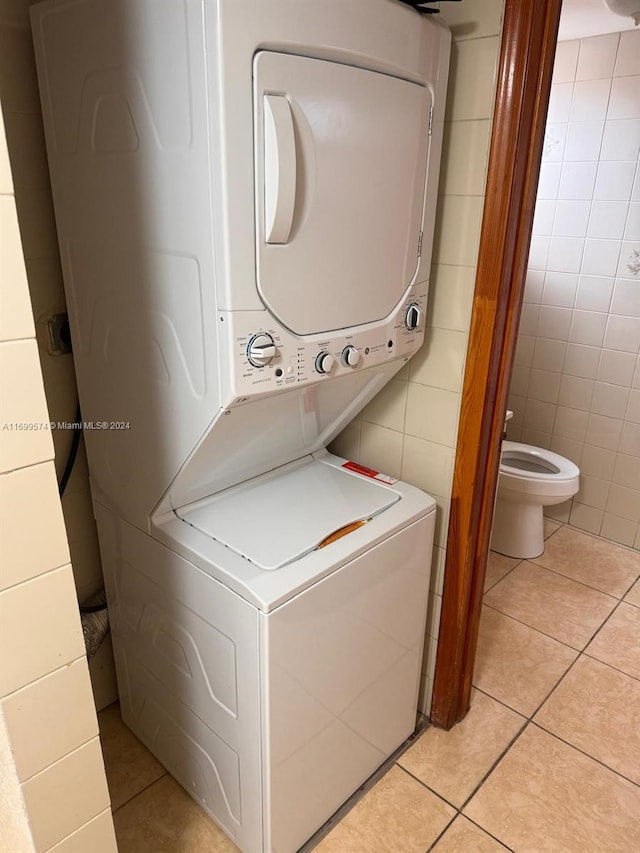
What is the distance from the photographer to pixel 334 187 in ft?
3.43

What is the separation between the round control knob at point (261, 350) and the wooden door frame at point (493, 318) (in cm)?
56

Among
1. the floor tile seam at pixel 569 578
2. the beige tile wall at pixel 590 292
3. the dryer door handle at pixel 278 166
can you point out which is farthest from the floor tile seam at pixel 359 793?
the beige tile wall at pixel 590 292

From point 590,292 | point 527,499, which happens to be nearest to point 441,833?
point 527,499

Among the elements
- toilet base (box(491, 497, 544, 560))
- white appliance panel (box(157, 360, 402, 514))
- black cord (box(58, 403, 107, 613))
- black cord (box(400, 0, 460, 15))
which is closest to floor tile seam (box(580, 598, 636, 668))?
toilet base (box(491, 497, 544, 560))

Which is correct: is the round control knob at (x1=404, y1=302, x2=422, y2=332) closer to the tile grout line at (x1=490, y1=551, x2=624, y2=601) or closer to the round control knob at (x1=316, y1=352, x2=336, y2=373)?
the round control knob at (x1=316, y1=352, x2=336, y2=373)

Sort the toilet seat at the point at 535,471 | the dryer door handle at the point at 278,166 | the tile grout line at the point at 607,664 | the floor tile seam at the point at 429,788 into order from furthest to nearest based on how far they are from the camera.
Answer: the toilet seat at the point at 535,471, the tile grout line at the point at 607,664, the floor tile seam at the point at 429,788, the dryer door handle at the point at 278,166

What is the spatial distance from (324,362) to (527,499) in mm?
1683

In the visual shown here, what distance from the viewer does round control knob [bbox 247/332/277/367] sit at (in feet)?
A: 3.25

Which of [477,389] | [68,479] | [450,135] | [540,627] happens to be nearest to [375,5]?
[450,135]

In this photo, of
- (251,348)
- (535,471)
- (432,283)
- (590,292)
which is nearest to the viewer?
(251,348)

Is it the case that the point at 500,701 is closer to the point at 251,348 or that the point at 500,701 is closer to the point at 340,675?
the point at 340,675

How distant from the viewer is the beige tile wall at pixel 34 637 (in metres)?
0.72

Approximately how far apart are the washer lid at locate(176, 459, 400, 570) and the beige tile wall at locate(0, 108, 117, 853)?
397 mm

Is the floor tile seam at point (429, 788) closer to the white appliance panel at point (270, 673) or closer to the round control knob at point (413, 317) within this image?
the white appliance panel at point (270, 673)
